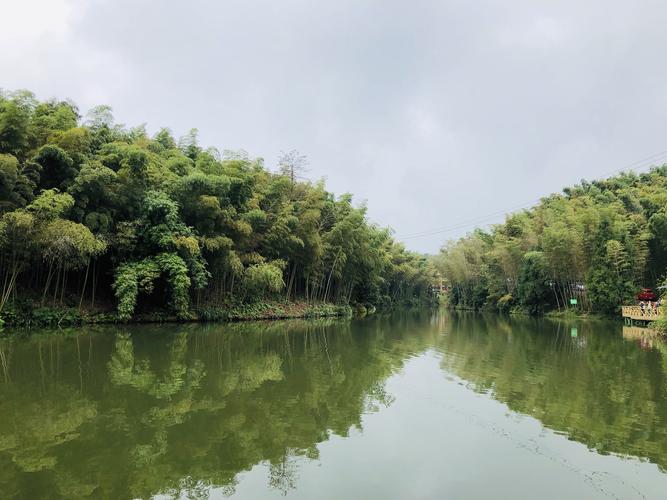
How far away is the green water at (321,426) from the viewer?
13.7 feet

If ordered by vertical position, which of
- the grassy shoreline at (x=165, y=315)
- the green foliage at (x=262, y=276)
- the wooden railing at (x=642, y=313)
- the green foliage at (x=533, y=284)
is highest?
the green foliage at (x=533, y=284)

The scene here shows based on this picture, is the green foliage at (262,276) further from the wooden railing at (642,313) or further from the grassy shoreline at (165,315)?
the wooden railing at (642,313)

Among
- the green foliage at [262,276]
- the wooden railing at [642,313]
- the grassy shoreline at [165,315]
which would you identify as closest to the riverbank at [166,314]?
the grassy shoreline at [165,315]

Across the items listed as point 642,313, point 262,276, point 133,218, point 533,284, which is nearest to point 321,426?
point 133,218

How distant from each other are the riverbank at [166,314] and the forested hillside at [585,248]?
14.7m

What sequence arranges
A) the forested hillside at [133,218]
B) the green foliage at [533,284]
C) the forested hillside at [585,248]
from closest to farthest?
the forested hillside at [133,218] < the forested hillside at [585,248] < the green foliage at [533,284]

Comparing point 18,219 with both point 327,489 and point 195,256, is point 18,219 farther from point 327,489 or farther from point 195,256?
point 327,489

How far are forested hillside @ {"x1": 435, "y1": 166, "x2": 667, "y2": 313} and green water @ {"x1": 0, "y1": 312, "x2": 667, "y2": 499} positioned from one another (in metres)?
16.9

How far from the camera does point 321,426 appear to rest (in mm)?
5848

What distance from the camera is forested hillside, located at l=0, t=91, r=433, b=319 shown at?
14.3 m

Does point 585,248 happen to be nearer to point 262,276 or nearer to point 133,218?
point 262,276

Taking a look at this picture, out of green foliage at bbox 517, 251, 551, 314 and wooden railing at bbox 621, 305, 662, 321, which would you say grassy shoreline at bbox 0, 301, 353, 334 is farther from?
wooden railing at bbox 621, 305, 662, 321

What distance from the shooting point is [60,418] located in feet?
18.3

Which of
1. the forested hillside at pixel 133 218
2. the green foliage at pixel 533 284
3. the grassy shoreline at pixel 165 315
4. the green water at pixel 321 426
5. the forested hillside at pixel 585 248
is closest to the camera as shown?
the green water at pixel 321 426
